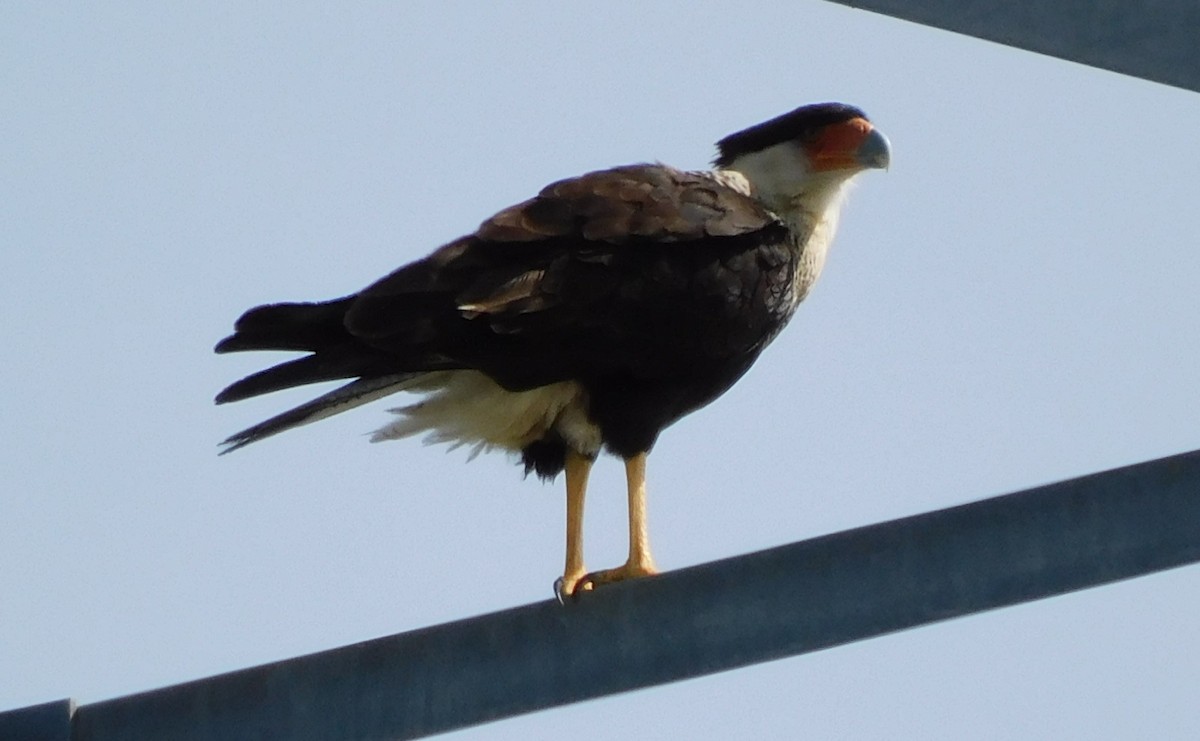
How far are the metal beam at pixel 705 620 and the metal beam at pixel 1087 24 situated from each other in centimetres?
66

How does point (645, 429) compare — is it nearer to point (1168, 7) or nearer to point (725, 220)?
point (725, 220)

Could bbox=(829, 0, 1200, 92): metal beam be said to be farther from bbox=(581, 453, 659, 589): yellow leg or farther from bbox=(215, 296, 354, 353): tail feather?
bbox=(581, 453, 659, 589): yellow leg

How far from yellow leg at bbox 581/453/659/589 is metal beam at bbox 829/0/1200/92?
212 cm

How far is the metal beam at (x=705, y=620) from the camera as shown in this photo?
8.71 ft

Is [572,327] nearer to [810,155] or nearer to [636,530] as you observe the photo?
[636,530]

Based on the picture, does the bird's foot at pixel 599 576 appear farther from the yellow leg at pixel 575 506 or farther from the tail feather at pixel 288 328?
the tail feather at pixel 288 328

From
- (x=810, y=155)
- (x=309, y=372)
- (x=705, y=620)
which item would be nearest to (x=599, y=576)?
(x=309, y=372)

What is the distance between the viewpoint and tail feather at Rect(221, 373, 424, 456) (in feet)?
13.2

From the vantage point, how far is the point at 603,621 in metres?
2.88

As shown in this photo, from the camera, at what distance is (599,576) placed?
184 inches

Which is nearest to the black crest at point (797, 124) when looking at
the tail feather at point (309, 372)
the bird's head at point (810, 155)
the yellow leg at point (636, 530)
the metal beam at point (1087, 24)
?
the bird's head at point (810, 155)

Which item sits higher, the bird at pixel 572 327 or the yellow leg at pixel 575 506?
the bird at pixel 572 327

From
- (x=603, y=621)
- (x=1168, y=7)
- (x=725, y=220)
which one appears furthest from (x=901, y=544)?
(x=725, y=220)

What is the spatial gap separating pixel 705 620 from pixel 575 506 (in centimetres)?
208
